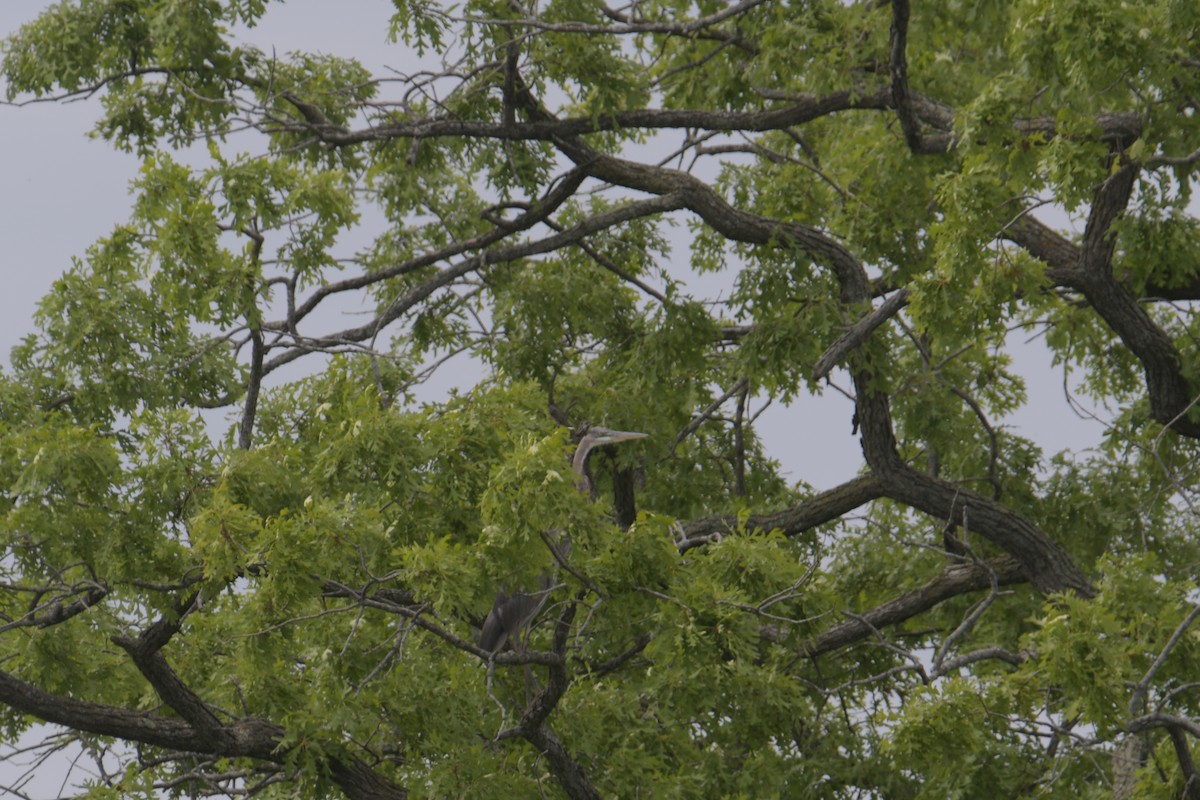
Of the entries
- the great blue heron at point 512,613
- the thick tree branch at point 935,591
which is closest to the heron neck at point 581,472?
the great blue heron at point 512,613

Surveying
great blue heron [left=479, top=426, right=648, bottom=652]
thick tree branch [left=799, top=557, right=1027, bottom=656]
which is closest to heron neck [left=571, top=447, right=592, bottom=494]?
great blue heron [left=479, top=426, right=648, bottom=652]

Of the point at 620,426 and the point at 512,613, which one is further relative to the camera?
the point at 620,426

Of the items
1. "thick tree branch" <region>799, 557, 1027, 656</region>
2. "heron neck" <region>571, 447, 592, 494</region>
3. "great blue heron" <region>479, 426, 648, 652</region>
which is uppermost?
"thick tree branch" <region>799, 557, 1027, 656</region>

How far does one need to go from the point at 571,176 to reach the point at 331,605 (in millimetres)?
3989

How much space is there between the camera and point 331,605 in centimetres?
902

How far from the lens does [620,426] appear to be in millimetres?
11852

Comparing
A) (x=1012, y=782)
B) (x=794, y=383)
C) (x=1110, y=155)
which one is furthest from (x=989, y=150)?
(x=1012, y=782)

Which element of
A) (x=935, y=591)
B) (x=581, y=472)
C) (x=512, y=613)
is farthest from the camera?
(x=935, y=591)

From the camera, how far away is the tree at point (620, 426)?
7.52m

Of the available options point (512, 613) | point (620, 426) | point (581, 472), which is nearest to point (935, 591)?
point (620, 426)

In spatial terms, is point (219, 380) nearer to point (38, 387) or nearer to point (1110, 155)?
point (38, 387)

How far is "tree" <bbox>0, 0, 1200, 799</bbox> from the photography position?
7523mm

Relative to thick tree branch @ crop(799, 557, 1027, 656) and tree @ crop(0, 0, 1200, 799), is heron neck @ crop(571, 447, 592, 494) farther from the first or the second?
thick tree branch @ crop(799, 557, 1027, 656)

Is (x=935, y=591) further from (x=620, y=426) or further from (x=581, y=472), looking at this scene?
(x=581, y=472)
